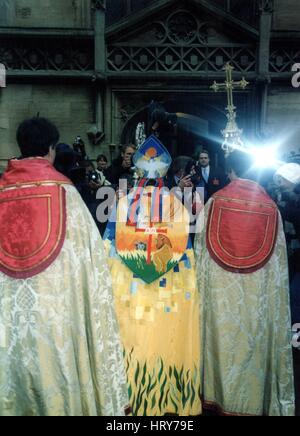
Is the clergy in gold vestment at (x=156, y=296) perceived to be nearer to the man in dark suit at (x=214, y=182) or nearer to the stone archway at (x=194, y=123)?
the man in dark suit at (x=214, y=182)

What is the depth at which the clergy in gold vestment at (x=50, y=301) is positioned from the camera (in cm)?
293

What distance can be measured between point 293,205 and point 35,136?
2.68 metres

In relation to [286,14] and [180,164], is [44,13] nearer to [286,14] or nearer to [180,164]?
[286,14]

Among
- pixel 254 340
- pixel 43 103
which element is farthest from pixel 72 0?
pixel 254 340

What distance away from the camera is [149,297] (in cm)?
388

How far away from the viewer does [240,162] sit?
13.3 feet

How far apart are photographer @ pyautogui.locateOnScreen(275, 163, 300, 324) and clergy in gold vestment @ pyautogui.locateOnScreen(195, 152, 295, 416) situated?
436 mm

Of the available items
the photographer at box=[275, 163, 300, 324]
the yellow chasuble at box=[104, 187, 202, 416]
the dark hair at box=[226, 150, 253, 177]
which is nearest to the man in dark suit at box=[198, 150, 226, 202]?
the photographer at box=[275, 163, 300, 324]

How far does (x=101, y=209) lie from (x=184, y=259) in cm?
172

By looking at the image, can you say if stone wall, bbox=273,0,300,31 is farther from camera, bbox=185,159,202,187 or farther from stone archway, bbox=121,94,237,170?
camera, bbox=185,159,202,187

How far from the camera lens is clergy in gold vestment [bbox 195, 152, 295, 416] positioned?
12.8 feet

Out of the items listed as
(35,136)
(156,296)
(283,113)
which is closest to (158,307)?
(156,296)

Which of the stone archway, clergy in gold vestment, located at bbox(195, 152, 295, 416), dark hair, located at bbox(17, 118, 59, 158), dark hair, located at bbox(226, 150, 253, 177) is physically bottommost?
clergy in gold vestment, located at bbox(195, 152, 295, 416)

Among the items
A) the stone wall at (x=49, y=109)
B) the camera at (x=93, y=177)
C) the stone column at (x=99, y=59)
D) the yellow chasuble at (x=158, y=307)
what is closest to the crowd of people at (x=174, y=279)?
the yellow chasuble at (x=158, y=307)
